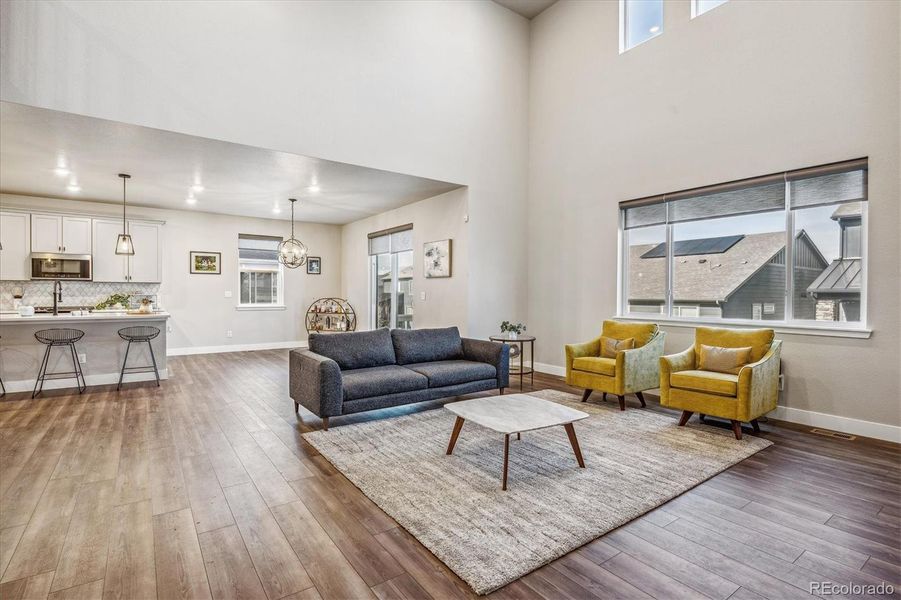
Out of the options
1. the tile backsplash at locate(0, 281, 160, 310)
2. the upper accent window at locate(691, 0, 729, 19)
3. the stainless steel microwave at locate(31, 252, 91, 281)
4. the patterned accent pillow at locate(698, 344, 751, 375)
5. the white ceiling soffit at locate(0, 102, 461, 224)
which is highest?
the upper accent window at locate(691, 0, 729, 19)

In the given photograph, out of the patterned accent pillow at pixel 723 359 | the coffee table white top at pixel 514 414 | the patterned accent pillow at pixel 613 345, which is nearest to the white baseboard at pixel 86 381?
the coffee table white top at pixel 514 414

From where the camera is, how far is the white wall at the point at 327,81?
3.89 metres

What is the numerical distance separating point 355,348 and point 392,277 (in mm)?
4053

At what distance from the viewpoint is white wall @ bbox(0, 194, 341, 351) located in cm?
825

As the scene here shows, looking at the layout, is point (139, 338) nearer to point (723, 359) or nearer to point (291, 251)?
point (291, 251)

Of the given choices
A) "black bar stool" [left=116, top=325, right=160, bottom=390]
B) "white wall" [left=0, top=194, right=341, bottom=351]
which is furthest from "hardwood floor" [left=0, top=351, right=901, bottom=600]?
"white wall" [left=0, top=194, right=341, bottom=351]

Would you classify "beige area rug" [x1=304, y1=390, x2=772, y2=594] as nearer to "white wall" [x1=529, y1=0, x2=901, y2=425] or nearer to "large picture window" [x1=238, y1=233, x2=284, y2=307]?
"white wall" [x1=529, y1=0, x2=901, y2=425]

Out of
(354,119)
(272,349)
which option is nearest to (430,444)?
(354,119)

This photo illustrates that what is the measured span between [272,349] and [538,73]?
7256mm

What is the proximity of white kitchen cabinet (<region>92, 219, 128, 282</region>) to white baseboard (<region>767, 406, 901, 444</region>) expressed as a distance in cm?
950

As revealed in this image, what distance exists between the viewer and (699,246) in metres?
5.26

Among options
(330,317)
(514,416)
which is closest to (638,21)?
(514,416)

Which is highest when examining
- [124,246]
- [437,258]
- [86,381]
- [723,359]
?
[124,246]

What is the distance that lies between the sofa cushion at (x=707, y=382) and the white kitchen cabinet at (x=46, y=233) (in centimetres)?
893
